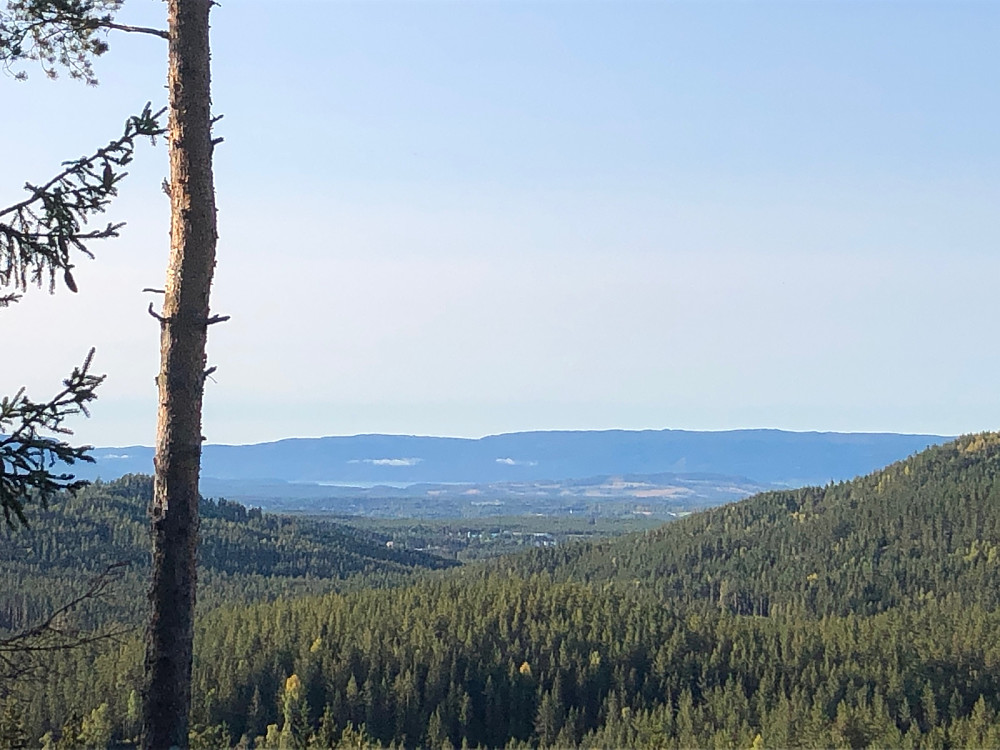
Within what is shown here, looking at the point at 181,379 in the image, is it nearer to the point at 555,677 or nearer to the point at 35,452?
the point at 35,452

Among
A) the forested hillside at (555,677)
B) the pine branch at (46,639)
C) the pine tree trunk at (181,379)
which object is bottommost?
the forested hillside at (555,677)

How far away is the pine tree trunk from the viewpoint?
12.3 m

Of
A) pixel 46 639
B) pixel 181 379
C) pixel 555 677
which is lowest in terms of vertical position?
pixel 555 677

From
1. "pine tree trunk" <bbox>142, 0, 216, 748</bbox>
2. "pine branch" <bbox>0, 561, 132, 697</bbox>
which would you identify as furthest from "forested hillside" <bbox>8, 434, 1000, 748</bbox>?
"pine tree trunk" <bbox>142, 0, 216, 748</bbox>

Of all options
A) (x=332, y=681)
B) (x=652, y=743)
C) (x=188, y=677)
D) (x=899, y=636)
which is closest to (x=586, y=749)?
(x=652, y=743)

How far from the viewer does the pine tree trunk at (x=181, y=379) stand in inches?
484

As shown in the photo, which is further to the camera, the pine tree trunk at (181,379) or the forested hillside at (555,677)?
the forested hillside at (555,677)

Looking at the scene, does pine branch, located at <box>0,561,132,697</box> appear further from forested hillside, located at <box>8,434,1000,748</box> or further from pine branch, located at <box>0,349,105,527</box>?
forested hillside, located at <box>8,434,1000,748</box>

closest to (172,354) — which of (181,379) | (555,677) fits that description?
(181,379)

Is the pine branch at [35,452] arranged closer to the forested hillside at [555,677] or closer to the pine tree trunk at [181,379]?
the pine tree trunk at [181,379]

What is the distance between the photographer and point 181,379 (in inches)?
501

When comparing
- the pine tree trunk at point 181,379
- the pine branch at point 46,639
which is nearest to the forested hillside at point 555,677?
the pine branch at point 46,639

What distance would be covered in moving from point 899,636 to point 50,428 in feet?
441

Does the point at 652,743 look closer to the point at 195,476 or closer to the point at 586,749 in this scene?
the point at 586,749
